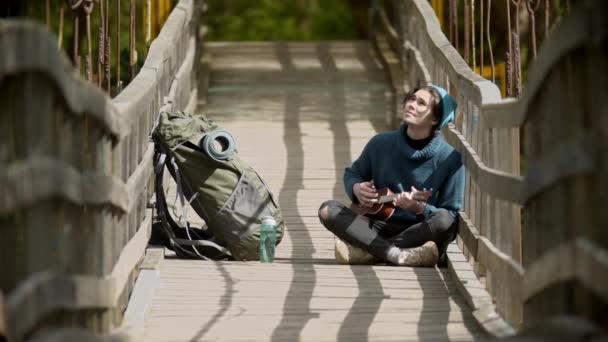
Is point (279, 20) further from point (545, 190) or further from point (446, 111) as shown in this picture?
point (545, 190)

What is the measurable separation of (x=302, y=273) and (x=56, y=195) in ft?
8.67

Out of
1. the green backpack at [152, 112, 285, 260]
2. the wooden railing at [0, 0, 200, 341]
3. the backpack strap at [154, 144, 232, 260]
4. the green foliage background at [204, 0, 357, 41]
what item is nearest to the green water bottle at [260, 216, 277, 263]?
the green backpack at [152, 112, 285, 260]

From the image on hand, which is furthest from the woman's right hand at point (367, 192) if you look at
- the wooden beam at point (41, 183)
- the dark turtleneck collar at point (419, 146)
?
the wooden beam at point (41, 183)

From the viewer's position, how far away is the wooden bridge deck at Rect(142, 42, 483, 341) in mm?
6199

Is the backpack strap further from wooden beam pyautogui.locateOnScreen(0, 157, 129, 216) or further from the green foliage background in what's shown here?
the green foliage background

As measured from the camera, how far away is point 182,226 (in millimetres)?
7801

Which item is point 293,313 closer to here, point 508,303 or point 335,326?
point 335,326

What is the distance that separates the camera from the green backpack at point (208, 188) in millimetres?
7566

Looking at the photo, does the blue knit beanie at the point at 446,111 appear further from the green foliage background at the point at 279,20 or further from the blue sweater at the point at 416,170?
the green foliage background at the point at 279,20

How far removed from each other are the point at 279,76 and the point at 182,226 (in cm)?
656

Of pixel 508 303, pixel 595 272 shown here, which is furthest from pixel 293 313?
pixel 595 272

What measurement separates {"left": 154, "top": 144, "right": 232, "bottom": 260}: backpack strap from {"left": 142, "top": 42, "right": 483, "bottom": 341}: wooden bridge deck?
0.55ft

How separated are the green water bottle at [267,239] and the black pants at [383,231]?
0.89ft

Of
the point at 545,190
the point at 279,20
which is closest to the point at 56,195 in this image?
the point at 545,190
